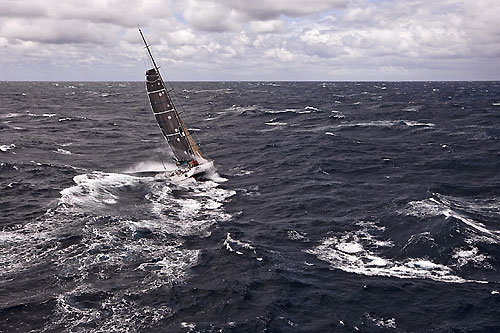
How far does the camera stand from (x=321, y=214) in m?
36.2

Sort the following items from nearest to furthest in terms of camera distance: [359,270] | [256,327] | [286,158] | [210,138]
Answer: [256,327] < [359,270] < [286,158] < [210,138]

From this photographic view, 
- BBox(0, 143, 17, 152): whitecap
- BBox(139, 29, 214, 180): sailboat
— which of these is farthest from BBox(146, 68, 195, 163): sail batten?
BBox(0, 143, 17, 152): whitecap

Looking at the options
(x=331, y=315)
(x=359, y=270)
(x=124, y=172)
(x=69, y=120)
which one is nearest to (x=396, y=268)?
(x=359, y=270)

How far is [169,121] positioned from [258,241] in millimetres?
28907

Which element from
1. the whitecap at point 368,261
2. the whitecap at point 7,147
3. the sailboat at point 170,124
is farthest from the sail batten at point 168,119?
the whitecap at point 368,261

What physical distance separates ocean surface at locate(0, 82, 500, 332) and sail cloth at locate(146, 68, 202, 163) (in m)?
4.46

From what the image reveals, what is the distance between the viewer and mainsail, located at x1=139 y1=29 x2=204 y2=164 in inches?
2096

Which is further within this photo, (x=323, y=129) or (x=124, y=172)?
(x=323, y=129)

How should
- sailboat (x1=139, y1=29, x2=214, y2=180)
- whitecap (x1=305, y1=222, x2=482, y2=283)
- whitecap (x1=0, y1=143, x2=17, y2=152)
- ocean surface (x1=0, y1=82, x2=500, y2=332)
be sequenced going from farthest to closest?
whitecap (x1=0, y1=143, x2=17, y2=152) < sailboat (x1=139, y1=29, x2=214, y2=180) < whitecap (x1=305, y1=222, x2=482, y2=283) < ocean surface (x1=0, y1=82, x2=500, y2=332)

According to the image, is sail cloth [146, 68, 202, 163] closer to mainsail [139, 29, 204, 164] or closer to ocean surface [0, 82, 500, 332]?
mainsail [139, 29, 204, 164]

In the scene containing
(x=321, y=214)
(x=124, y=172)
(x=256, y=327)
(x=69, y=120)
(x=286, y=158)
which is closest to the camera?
(x=256, y=327)

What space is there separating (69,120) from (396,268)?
90.3 meters

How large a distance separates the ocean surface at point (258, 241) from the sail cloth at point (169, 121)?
446 centimetres

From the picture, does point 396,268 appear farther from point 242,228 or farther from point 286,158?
point 286,158
